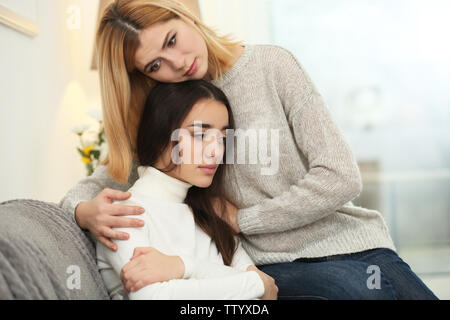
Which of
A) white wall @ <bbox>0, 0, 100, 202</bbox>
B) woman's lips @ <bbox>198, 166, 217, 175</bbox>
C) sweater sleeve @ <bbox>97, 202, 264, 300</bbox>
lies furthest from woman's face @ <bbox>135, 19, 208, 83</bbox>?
white wall @ <bbox>0, 0, 100, 202</bbox>

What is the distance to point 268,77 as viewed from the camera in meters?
1.07

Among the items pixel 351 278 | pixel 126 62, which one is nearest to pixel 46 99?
pixel 126 62

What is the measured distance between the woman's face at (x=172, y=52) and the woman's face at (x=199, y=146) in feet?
0.29

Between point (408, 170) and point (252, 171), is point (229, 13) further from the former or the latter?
point (252, 171)

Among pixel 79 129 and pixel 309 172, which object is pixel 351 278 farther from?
pixel 79 129

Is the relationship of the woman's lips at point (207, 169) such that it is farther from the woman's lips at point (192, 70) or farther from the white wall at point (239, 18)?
the white wall at point (239, 18)

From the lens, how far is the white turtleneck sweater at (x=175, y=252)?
2.53 ft

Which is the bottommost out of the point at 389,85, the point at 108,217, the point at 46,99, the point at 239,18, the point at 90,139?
the point at 108,217

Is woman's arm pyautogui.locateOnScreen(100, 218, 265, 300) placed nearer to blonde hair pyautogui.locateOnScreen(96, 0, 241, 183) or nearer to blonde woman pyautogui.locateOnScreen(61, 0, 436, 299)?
blonde woman pyautogui.locateOnScreen(61, 0, 436, 299)

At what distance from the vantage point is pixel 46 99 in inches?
72.4

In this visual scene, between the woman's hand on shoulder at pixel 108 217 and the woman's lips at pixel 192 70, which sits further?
the woman's lips at pixel 192 70

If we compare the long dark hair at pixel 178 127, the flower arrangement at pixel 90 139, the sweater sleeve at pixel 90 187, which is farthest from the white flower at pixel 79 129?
the long dark hair at pixel 178 127

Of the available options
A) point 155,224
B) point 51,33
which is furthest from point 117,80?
point 51,33

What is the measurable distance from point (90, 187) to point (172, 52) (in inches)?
14.3
